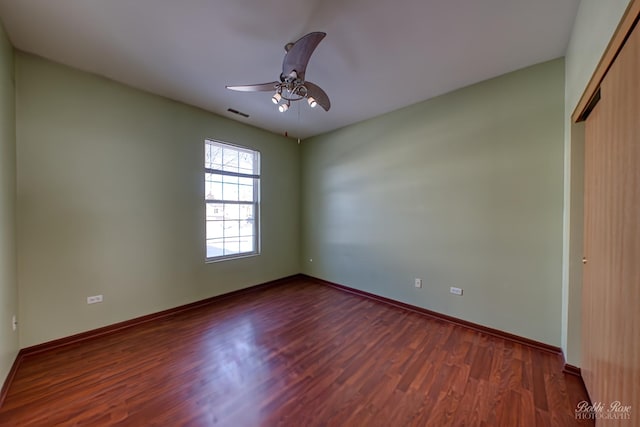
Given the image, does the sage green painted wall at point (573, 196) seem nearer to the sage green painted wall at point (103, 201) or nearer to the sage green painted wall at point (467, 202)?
the sage green painted wall at point (467, 202)

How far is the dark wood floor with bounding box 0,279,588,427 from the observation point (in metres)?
1.54

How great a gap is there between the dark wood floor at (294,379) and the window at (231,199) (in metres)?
1.25

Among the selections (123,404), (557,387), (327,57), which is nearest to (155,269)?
(123,404)

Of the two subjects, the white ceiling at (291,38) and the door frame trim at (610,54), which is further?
the white ceiling at (291,38)

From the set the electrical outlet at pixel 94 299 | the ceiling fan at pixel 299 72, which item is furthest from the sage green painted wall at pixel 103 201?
the ceiling fan at pixel 299 72

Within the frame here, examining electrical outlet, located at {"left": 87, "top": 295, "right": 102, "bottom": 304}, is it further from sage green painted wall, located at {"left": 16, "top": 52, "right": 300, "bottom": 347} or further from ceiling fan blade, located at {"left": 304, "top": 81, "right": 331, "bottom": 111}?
ceiling fan blade, located at {"left": 304, "top": 81, "right": 331, "bottom": 111}

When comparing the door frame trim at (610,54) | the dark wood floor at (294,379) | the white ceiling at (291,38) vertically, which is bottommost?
the dark wood floor at (294,379)

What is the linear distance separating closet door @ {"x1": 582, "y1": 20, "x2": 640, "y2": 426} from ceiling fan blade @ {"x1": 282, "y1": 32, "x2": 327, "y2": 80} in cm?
153

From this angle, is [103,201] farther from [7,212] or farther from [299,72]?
[299,72]

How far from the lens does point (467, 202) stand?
2.73 m

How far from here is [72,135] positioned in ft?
7.82

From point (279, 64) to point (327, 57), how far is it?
0.48 metres

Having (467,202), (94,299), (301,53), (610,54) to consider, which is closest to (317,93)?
(301,53)

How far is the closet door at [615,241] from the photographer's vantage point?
99cm
